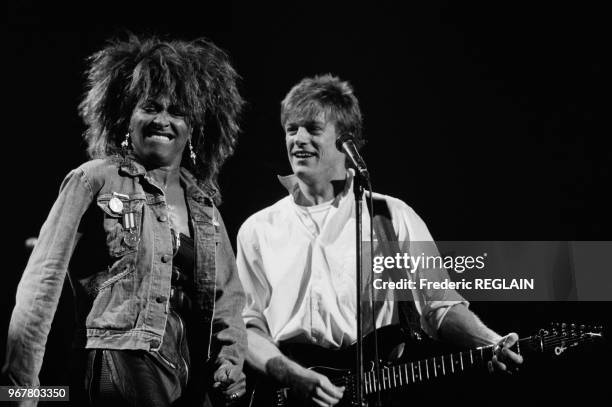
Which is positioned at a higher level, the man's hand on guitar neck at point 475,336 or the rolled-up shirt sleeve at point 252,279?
the rolled-up shirt sleeve at point 252,279

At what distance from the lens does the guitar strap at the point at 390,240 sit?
3139mm

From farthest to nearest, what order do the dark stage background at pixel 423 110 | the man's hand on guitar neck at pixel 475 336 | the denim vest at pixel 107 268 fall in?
the dark stage background at pixel 423 110, the man's hand on guitar neck at pixel 475 336, the denim vest at pixel 107 268

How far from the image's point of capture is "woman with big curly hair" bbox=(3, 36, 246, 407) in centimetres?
205

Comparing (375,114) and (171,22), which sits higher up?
(171,22)

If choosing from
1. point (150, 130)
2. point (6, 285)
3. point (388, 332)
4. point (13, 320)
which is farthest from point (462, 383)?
point (6, 285)

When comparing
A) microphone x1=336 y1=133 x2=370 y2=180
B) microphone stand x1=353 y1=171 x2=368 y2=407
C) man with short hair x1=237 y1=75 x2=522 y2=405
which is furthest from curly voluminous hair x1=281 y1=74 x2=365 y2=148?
microphone stand x1=353 y1=171 x2=368 y2=407

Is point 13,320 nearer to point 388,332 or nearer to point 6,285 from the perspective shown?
point 6,285

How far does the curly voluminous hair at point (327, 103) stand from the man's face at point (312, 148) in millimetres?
33

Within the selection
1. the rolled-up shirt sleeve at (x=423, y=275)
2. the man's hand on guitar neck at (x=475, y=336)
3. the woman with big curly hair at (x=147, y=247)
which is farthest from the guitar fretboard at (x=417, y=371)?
the woman with big curly hair at (x=147, y=247)

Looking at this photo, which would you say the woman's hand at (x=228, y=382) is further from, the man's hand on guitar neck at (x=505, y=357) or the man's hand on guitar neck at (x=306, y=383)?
the man's hand on guitar neck at (x=505, y=357)

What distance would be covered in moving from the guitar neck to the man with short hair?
100 mm

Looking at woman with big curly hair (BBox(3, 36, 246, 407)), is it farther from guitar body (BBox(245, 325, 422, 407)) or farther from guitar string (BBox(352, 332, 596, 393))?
guitar string (BBox(352, 332, 596, 393))

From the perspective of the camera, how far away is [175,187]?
254 cm

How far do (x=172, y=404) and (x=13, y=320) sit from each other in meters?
0.59
